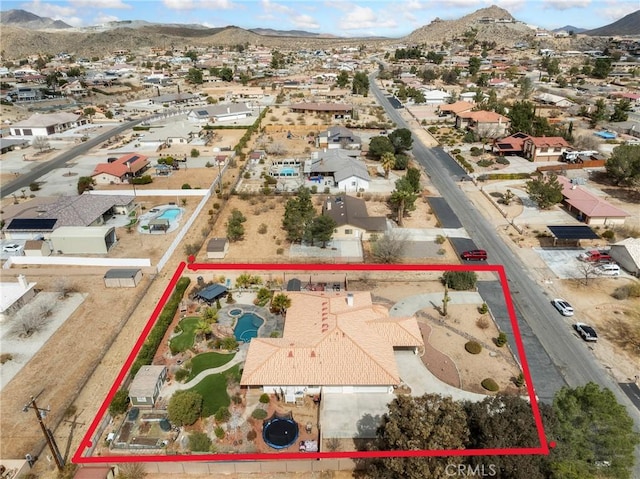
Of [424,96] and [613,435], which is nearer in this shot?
[613,435]

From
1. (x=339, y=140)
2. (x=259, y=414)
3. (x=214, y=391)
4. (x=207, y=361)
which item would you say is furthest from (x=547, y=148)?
(x=214, y=391)

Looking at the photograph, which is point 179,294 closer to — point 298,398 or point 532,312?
point 298,398

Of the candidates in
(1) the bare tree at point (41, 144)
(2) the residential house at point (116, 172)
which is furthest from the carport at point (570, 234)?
(1) the bare tree at point (41, 144)

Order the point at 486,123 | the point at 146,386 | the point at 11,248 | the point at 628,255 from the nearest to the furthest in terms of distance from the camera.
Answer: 1. the point at 146,386
2. the point at 628,255
3. the point at 11,248
4. the point at 486,123

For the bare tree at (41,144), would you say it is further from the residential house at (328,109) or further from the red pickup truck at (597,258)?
the red pickup truck at (597,258)

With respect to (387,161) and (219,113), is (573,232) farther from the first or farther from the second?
(219,113)

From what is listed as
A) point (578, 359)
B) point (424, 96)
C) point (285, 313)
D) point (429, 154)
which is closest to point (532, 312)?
point (578, 359)
